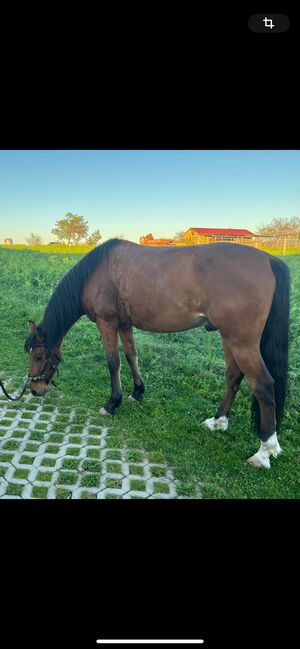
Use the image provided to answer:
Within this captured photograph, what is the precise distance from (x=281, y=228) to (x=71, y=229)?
3.91ft

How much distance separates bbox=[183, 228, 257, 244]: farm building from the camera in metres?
1.73

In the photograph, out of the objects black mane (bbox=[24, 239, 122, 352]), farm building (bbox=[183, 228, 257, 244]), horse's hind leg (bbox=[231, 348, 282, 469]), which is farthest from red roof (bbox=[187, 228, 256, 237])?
black mane (bbox=[24, 239, 122, 352])

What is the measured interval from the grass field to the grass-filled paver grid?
4.8 inches

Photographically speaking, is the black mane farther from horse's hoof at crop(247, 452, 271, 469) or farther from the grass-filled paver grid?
horse's hoof at crop(247, 452, 271, 469)

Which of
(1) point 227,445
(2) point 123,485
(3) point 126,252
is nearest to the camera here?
(2) point 123,485

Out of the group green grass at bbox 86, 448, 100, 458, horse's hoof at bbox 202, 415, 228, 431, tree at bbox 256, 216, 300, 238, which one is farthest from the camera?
horse's hoof at bbox 202, 415, 228, 431

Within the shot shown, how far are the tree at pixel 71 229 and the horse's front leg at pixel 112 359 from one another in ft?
3.16

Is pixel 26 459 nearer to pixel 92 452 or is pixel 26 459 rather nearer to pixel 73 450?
pixel 73 450

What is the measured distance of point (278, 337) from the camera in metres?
2.17

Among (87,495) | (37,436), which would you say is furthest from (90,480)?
(37,436)
